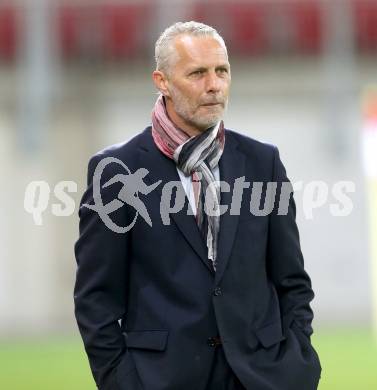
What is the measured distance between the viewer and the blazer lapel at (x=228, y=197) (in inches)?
149


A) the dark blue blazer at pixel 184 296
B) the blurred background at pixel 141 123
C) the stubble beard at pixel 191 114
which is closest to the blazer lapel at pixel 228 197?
the dark blue blazer at pixel 184 296

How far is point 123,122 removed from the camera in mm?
17578

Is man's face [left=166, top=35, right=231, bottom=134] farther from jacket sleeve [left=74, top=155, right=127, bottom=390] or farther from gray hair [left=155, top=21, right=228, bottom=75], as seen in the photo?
jacket sleeve [left=74, top=155, right=127, bottom=390]

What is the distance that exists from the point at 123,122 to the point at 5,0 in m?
2.96

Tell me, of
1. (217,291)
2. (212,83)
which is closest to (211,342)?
(217,291)

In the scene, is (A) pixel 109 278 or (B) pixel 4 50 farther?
(B) pixel 4 50

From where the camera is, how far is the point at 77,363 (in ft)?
37.8

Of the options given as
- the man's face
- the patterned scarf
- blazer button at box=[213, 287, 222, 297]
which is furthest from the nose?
blazer button at box=[213, 287, 222, 297]

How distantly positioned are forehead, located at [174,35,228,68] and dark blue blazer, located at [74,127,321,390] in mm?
295

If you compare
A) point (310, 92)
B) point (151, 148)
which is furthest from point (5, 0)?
point (151, 148)

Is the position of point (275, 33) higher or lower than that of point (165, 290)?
higher

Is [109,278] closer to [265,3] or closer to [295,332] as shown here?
[295,332]

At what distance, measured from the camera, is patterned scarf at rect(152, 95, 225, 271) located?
3818 millimetres

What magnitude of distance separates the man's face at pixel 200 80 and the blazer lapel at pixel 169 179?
147 millimetres
